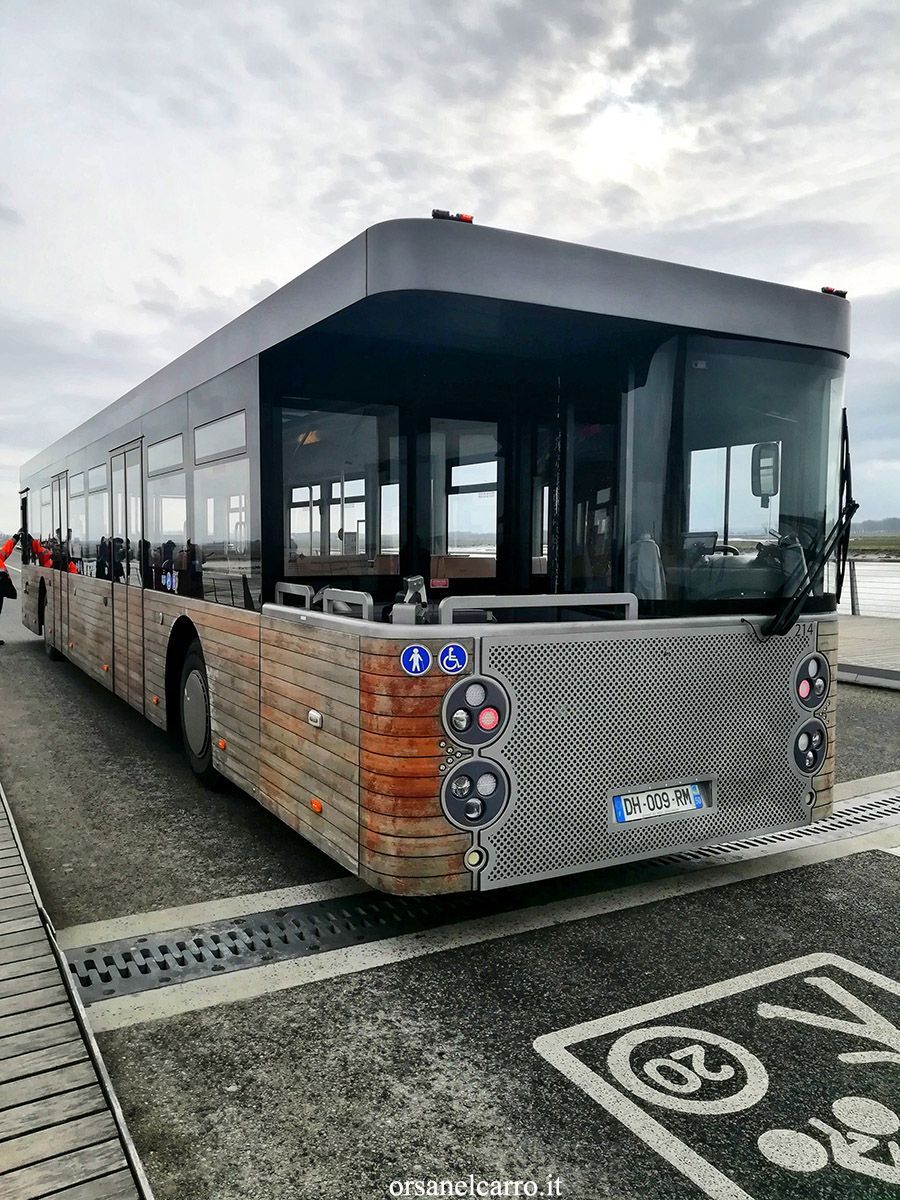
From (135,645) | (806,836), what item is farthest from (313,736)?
(135,645)

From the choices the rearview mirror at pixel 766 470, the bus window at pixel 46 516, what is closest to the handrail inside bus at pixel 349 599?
the rearview mirror at pixel 766 470

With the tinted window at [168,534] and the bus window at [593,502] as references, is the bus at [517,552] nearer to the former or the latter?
the bus window at [593,502]

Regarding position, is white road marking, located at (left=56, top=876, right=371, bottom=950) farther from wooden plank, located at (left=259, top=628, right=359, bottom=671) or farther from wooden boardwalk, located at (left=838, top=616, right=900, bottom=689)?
wooden boardwalk, located at (left=838, top=616, right=900, bottom=689)

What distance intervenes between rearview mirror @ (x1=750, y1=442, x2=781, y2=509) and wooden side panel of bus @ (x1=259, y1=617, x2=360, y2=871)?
197cm

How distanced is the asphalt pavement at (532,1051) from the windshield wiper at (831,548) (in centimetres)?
126

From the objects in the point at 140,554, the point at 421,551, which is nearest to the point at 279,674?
the point at 421,551

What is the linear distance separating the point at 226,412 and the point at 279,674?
1652mm

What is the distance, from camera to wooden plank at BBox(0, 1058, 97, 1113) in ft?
7.73

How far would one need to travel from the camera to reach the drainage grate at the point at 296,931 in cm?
334

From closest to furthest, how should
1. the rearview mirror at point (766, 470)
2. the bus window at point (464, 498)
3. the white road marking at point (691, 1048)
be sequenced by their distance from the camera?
1. the white road marking at point (691, 1048)
2. the rearview mirror at point (766, 470)
3. the bus window at point (464, 498)

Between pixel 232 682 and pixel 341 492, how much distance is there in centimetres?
129

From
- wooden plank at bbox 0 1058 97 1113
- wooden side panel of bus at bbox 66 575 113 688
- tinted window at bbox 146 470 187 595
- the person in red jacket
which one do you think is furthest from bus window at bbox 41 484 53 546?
wooden plank at bbox 0 1058 97 1113

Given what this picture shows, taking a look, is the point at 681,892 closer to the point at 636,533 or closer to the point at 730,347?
the point at 636,533

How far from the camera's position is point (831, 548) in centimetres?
415
